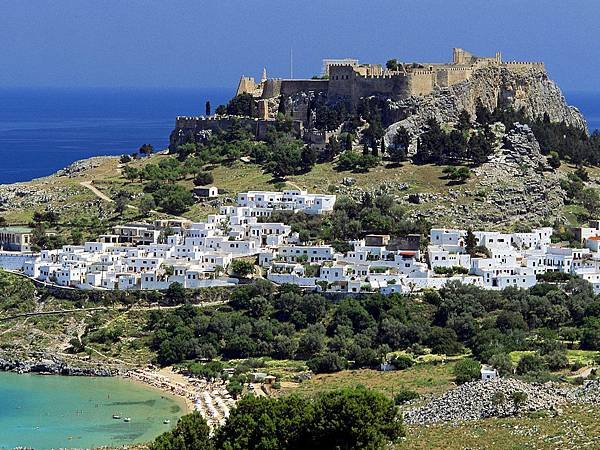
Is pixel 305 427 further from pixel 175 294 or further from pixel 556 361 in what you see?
pixel 175 294

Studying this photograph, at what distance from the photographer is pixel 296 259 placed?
2128 inches

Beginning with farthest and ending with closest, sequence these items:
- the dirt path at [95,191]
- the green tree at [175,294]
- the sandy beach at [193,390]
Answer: the dirt path at [95,191], the green tree at [175,294], the sandy beach at [193,390]

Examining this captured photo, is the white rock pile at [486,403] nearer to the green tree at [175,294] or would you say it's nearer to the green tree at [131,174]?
the green tree at [175,294]

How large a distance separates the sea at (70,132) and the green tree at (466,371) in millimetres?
45524

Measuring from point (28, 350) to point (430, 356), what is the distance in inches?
500

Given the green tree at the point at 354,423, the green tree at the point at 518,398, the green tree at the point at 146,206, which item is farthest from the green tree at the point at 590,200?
the green tree at the point at 354,423

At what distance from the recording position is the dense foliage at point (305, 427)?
108 feet

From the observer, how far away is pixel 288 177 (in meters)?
62.4

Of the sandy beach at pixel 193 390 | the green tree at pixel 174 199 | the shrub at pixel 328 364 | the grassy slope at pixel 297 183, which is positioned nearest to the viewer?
the sandy beach at pixel 193 390

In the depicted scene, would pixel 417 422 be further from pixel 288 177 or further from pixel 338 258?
pixel 288 177

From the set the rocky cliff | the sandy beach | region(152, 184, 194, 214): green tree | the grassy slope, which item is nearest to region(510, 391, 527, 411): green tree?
the sandy beach

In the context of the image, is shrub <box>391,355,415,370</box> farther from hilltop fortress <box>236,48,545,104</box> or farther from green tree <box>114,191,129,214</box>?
hilltop fortress <box>236,48,545,104</box>

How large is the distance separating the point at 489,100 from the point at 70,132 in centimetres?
6297

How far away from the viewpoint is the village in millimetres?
52406
